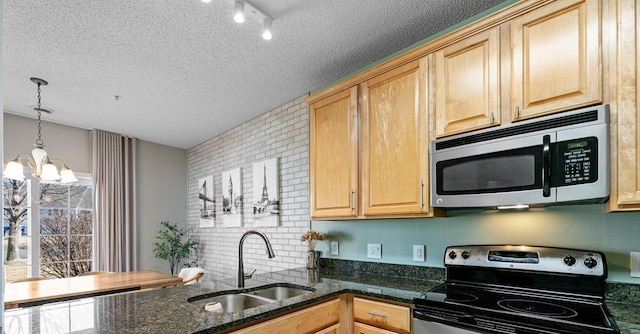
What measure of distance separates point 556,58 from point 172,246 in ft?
16.9

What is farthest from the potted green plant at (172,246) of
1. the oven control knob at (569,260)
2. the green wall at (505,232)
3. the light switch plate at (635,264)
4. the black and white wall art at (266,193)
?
the light switch plate at (635,264)

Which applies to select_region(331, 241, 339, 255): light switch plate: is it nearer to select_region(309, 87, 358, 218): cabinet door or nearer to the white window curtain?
select_region(309, 87, 358, 218): cabinet door

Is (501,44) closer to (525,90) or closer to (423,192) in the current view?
(525,90)

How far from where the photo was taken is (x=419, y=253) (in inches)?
91.8

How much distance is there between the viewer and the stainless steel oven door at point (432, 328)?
153cm

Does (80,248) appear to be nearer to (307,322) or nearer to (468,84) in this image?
(307,322)

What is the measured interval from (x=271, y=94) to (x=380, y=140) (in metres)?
1.52

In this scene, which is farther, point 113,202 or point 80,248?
point 113,202

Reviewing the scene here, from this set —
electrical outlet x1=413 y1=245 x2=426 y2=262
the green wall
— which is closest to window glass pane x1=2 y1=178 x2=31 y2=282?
the green wall

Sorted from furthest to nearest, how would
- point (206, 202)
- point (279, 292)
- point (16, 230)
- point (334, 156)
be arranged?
1. point (206, 202)
2. point (16, 230)
3. point (334, 156)
4. point (279, 292)

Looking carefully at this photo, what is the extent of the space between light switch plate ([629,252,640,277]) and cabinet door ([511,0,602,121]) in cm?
74

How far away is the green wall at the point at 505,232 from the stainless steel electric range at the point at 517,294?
72 millimetres

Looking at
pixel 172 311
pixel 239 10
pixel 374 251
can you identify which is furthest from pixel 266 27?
pixel 374 251

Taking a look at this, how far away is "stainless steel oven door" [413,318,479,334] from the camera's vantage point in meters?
1.53
